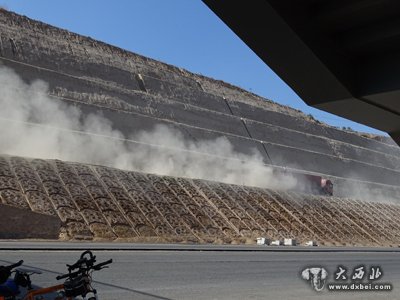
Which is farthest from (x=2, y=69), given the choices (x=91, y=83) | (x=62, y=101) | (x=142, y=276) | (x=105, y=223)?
(x=142, y=276)

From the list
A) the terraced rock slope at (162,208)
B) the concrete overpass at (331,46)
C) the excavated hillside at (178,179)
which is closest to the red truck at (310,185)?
the excavated hillside at (178,179)

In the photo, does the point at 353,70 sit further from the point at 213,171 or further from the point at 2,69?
the point at 213,171

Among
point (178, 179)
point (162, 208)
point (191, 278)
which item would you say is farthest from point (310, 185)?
A: point (191, 278)

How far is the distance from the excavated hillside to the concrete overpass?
2171 cm

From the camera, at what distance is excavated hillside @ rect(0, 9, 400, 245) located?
28562 millimetres

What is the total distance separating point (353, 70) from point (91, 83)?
4385 cm

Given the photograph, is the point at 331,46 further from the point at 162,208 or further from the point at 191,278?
the point at 162,208

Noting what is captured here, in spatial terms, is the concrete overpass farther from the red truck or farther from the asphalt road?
the red truck

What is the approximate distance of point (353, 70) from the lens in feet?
16.0

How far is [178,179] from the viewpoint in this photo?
124 feet

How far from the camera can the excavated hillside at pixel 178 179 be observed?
2856 cm

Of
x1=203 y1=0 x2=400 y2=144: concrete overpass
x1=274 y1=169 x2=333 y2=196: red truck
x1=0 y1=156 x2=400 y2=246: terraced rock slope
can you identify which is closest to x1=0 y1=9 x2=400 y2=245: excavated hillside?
x1=0 y1=156 x2=400 y2=246: terraced rock slope

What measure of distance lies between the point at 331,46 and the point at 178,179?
3351cm

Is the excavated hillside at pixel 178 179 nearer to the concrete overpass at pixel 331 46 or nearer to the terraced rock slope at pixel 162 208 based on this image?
the terraced rock slope at pixel 162 208
